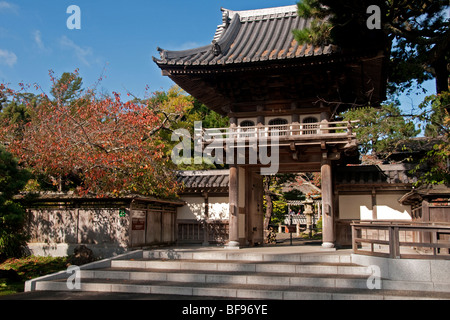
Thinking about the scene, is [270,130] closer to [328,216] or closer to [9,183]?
[328,216]

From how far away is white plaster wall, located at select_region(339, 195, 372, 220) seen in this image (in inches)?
671

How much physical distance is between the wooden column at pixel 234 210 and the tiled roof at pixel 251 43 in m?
4.43

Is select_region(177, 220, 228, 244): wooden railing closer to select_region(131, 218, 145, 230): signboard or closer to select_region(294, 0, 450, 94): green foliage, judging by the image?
select_region(131, 218, 145, 230): signboard

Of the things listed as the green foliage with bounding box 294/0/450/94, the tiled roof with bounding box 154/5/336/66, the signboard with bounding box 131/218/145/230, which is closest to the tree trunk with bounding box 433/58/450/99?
the green foliage with bounding box 294/0/450/94

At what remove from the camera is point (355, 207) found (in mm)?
17188

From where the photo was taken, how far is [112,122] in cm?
1623

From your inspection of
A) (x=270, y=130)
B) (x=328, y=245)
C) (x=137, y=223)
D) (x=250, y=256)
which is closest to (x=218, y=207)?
(x=137, y=223)

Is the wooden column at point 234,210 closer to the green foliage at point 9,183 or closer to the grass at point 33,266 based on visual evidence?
the grass at point 33,266

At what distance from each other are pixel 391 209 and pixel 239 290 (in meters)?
10.5

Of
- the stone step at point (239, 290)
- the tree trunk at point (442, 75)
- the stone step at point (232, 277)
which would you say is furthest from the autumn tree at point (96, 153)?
the tree trunk at point (442, 75)

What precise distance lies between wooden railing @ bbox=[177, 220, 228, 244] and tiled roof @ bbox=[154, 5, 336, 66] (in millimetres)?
7809

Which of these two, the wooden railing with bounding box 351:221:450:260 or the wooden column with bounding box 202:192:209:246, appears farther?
the wooden column with bounding box 202:192:209:246

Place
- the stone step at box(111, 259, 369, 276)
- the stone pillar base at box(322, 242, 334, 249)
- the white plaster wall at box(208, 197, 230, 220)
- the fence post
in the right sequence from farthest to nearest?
the white plaster wall at box(208, 197, 230, 220), the stone pillar base at box(322, 242, 334, 249), the stone step at box(111, 259, 369, 276), the fence post
